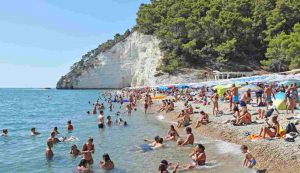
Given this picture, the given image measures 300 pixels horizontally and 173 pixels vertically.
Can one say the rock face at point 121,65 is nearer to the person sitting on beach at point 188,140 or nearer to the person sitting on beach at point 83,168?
the person sitting on beach at point 188,140

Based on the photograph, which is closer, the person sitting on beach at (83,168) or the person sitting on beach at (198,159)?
the person sitting on beach at (83,168)

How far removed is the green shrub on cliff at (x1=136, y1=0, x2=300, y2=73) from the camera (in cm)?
6956

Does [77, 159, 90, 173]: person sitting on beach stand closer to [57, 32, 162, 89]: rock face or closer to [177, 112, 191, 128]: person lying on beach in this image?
[177, 112, 191, 128]: person lying on beach

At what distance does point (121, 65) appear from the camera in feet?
316

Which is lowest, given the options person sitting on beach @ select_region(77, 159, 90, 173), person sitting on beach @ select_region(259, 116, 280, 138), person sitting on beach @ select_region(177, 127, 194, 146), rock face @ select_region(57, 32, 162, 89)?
person sitting on beach @ select_region(77, 159, 90, 173)

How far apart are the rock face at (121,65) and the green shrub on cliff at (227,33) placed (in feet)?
19.7

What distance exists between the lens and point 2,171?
13.9 meters

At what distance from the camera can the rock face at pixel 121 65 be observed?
3283 inches

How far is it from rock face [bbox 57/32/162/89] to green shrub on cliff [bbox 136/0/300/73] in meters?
6.00

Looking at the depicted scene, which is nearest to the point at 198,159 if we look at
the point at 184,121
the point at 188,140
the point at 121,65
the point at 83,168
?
the point at 188,140

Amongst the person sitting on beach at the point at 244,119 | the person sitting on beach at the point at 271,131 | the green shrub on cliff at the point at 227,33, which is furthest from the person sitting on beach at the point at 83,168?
the green shrub on cliff at the point at 227,33

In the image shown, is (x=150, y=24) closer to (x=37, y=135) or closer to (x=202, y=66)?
(x=202, y=66)

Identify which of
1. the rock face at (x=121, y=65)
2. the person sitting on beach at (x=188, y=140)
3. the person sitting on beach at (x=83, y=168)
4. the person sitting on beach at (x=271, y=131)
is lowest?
the person sitting on beach at (x=83, y=168)

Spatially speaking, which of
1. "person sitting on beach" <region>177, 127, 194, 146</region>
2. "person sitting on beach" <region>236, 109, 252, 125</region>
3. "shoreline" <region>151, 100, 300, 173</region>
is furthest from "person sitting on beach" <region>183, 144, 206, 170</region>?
"person sitting on beach" <region>236, 109, 252, 125</region>
